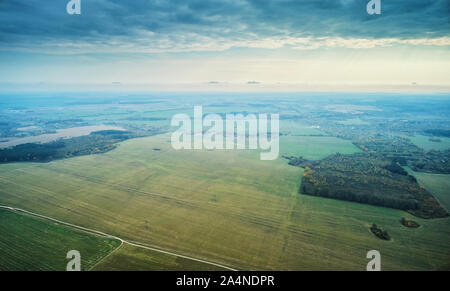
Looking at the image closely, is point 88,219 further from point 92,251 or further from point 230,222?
point 230,222

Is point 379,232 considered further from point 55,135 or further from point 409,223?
point 55,135

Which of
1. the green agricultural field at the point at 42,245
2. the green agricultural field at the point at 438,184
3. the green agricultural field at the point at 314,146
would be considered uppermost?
the green agricultural field at the point at 314,146

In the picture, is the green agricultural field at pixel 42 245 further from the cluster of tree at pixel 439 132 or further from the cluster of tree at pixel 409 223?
the cluster of tree at pixel 439 132

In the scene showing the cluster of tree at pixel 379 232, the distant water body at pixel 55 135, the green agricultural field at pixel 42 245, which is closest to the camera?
the green agricultural field at pixel 42 245

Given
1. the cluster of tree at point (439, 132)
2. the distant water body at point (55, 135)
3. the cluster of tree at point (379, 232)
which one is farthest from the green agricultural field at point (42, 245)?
the cluster of tree at point (439, 132)

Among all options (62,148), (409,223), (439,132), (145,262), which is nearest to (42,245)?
(145,262)

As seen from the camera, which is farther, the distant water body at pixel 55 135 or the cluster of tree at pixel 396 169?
the distant water body at pixel 55 135

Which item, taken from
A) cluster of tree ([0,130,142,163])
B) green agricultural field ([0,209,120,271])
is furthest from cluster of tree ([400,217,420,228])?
cluster of tree ([0,130,142,163])

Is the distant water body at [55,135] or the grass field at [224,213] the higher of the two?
the distant water body at [55,135]
